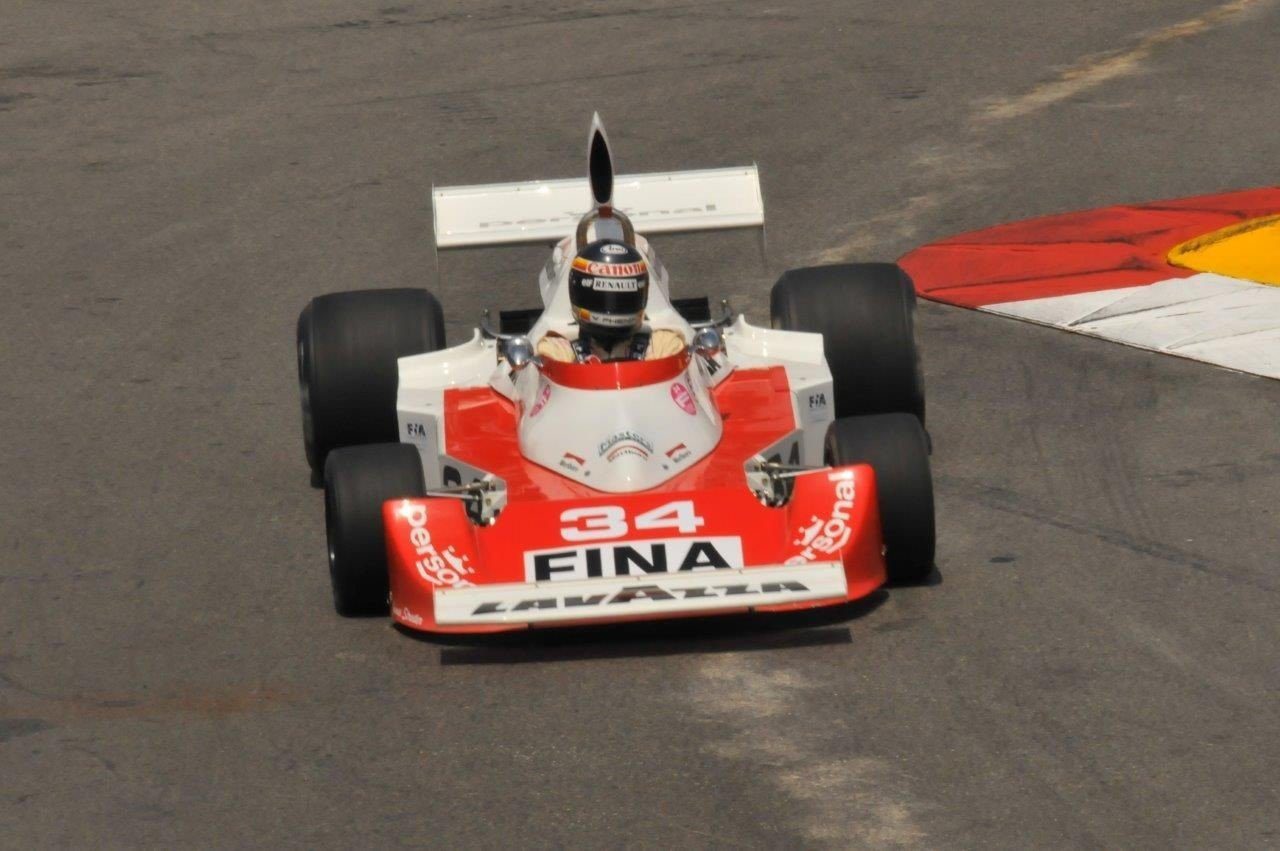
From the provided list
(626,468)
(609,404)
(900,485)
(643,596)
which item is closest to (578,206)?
(609,404)

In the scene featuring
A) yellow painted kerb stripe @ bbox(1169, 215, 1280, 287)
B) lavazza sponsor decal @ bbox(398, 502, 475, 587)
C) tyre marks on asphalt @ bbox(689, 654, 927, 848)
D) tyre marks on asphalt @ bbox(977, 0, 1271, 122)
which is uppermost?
tyre marks on asphalt @ bbox(977, 0, 1271, 122)

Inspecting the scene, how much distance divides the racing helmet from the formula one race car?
0.03 meters

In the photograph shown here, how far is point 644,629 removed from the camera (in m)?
8.74

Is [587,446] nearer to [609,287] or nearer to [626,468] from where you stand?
[626,468]

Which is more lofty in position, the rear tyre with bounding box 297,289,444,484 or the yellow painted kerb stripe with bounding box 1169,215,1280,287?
the rear tyre with bounding box 297,289,444,484

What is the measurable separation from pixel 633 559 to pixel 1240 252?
6763 mm

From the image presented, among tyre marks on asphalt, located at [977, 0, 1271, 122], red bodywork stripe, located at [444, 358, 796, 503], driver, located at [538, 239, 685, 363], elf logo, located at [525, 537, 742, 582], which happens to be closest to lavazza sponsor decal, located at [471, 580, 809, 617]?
elf logo, located at [525, 537, 742, 582]

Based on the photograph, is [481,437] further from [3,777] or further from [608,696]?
[3,777]

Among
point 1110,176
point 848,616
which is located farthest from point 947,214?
point 848,616

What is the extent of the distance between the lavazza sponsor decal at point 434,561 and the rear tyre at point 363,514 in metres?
0.18

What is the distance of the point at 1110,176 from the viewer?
16.0 meters

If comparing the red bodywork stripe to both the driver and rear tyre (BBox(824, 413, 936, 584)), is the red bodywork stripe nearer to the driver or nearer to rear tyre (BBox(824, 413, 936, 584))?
the driver

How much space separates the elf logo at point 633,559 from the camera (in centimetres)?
838

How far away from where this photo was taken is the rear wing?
11.6 meters
